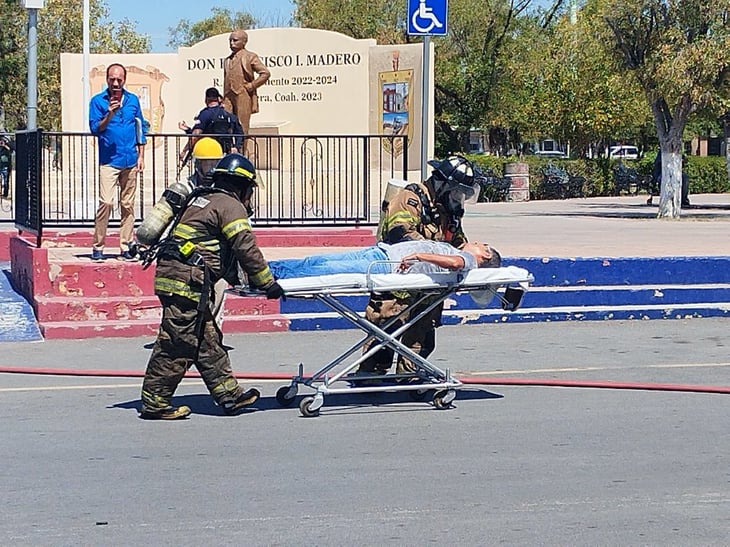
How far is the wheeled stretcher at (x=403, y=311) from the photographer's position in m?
7.62

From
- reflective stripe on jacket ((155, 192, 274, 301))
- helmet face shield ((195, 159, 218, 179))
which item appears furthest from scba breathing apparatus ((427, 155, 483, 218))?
helmet face shield ((195, 159, 218, 179))

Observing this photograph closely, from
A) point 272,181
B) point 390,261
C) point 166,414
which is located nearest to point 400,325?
point 390,261

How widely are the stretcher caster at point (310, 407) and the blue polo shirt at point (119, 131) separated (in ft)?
16.2

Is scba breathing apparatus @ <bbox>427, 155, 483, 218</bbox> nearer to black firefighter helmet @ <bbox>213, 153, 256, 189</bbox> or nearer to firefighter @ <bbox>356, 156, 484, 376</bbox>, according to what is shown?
firefighter @ <bbox>356, 156, 484, 376</bbox>

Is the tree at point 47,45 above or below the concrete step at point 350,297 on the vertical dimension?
above

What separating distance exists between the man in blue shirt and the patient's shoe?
4284mm

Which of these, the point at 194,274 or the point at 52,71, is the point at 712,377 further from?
the point at 52,71

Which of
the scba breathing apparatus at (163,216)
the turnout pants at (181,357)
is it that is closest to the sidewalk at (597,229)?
the turnout pants at (181,357)

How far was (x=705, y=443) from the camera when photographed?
7.33 meters

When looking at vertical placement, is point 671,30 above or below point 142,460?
above

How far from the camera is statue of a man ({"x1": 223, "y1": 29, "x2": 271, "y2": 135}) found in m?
16.8

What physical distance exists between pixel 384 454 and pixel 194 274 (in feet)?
5.46

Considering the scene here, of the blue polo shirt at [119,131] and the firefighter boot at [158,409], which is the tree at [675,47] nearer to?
the blue polo shirt at [119,131]

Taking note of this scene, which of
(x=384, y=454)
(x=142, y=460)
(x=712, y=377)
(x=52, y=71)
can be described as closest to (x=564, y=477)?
(x=384, y=454)
